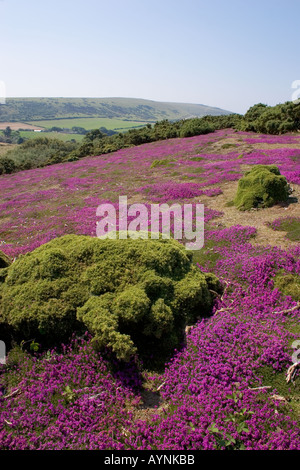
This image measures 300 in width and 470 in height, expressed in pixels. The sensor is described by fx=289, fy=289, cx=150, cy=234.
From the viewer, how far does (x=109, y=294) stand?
788 cm

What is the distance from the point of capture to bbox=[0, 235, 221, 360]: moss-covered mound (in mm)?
7434

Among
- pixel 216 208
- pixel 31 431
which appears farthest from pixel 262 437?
pixel 216 208

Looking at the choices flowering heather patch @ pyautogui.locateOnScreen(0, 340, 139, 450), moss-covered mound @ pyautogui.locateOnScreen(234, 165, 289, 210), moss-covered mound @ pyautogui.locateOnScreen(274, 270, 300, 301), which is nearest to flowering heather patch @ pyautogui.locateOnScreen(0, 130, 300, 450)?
flowering heather patch @ pyautogui.locateOnScreen(0, 340, 139, 450)

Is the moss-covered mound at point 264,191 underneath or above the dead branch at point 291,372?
above

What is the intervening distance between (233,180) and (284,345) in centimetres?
1988
